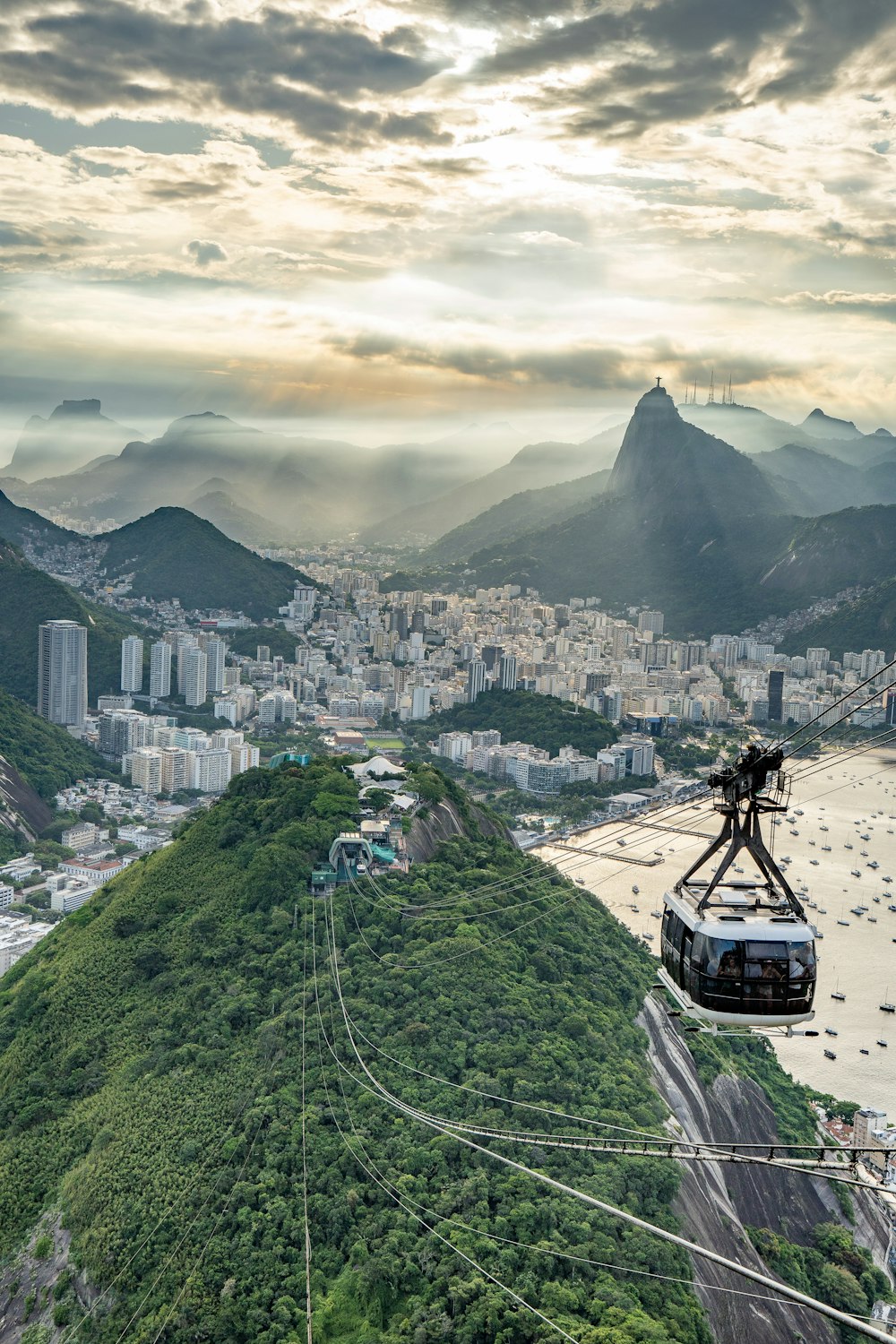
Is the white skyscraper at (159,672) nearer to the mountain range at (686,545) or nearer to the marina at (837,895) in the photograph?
the marina at (837,895)

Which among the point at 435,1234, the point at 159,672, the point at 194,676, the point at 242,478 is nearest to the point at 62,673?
the point at 159,672

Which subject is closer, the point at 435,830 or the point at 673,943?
the point at 673,943

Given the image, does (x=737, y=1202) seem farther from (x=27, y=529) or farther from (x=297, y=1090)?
(x=27, y=529)

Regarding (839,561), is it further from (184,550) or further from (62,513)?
(62,513)

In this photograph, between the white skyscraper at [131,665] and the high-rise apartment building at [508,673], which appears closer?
the white skyscraper at [131,665]

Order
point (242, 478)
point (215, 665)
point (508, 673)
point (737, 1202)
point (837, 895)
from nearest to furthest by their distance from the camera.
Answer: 1. point (737, 1202)
2. point (837, 895)
3. point (215, 665)
4. point (508, 673)
5. point (242, 478)

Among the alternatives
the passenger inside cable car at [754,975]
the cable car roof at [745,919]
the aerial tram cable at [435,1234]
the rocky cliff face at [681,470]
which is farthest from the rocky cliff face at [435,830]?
the rocky cliff face at [681,470]
